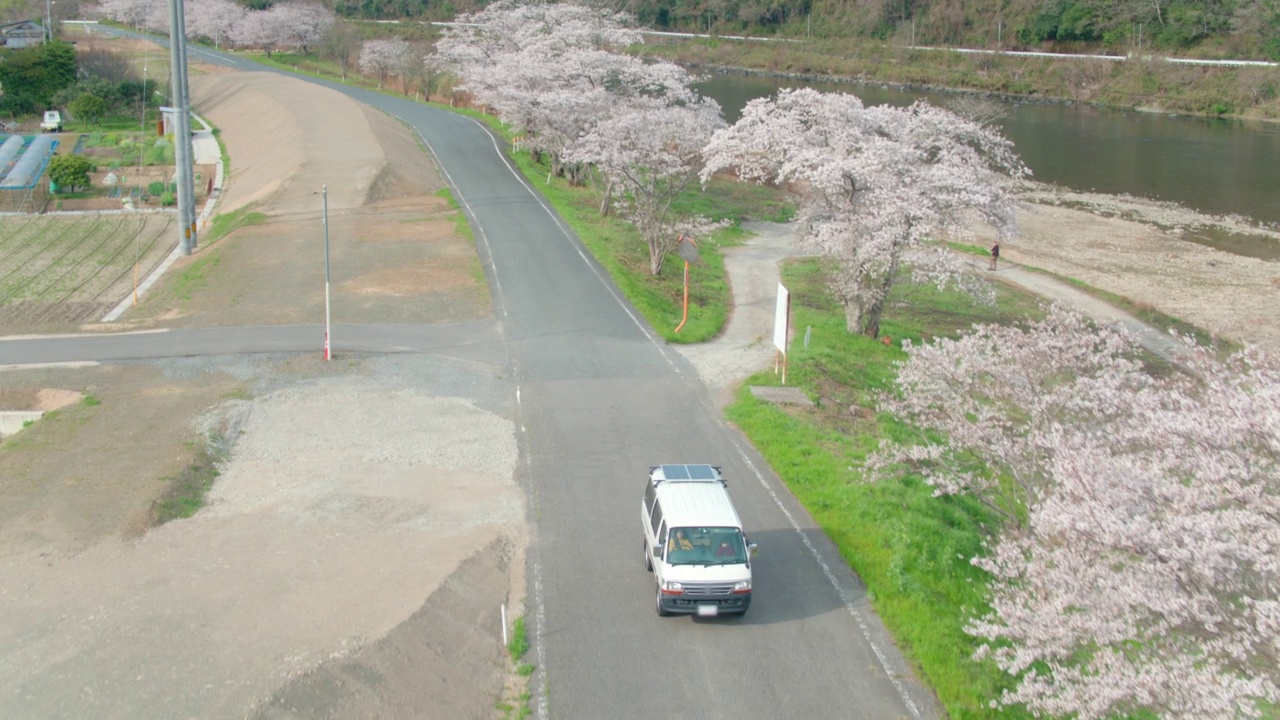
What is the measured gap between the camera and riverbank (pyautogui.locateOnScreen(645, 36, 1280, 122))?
8838 cm

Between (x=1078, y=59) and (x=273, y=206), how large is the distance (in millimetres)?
84500

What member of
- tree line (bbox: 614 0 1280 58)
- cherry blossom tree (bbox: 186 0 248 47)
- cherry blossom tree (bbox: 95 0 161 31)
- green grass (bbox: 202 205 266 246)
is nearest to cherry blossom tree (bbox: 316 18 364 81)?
cherry blossom tree (bbox: 186 0 248 47)

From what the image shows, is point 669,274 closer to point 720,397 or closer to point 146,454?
point 720,397

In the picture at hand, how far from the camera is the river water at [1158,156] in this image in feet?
184

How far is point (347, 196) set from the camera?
44.5 metres

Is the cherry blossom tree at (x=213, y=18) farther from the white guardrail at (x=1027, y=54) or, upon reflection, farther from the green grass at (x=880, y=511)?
the green grass at (x=880, y=511)

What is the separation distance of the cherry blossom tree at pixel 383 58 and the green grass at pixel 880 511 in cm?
6281

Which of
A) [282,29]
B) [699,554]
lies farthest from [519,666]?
[282,29]

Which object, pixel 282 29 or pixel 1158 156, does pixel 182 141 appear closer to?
pixel 1158 156

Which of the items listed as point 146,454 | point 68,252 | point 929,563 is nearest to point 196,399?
point 146,454

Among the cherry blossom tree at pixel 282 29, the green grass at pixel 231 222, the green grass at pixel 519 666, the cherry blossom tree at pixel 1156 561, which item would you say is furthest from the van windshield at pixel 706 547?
the cherry blossom tree at pixel 282 29

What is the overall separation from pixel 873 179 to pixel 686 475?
15089 millimetres

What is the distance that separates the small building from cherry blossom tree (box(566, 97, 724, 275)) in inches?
2424

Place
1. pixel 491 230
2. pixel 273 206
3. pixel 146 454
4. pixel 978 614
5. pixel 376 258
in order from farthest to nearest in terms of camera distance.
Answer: pixel 273 206
pixel 491 230
pixel 376 258
pixel 146 454
pixel 978 614
